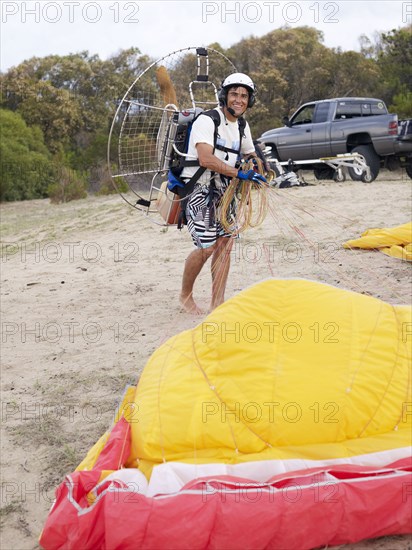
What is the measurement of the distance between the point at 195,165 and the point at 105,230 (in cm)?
519

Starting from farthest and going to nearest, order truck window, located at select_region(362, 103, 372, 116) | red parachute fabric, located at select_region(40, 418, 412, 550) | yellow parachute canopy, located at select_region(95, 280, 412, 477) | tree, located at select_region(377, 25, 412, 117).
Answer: tree, located at select_region(377, 25, 412, 117) < truck window, located at select_region(362, 103, 372, 116) < yellow parachute canopy, located at select_region(95, 280, 412, 477) < red parachute fabric, located at select_region(40, 418, 412, 550)

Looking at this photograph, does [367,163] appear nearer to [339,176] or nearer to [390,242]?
[339,176]

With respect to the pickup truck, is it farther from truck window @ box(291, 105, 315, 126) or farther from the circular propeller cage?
the circular propeller cage

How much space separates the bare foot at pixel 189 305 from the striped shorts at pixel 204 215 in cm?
56

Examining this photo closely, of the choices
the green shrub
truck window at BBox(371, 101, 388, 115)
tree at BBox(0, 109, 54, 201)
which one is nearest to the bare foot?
truck window at BBox(371, 101, 388, 115)

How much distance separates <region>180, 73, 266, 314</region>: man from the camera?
4422 mm

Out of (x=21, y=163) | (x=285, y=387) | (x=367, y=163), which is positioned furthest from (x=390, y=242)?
(x=21, y=163)

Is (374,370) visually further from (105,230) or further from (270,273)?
(105,230)

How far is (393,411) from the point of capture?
8.71ft

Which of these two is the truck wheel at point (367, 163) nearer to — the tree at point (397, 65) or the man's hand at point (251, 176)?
the man's hand at point (251, 176)

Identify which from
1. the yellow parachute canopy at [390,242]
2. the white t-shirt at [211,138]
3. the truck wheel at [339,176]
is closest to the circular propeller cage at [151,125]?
the white t-shirt at [211,138]

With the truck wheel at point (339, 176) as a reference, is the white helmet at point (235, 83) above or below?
above

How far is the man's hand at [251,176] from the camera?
168 inches

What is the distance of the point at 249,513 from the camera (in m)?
2.32
